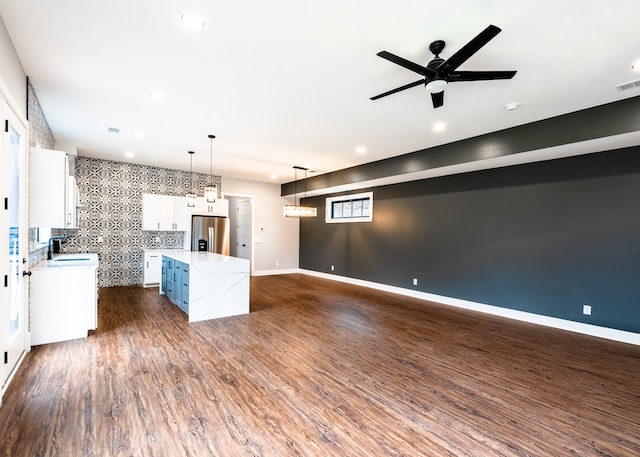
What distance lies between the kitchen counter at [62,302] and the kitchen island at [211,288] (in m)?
1.15

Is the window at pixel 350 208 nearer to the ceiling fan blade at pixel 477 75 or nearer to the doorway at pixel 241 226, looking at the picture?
the doorway at pixel 241 226

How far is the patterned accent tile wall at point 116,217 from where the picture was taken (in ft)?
21.5

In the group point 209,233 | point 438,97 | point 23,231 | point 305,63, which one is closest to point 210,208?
point 209,233

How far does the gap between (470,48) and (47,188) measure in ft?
14.1

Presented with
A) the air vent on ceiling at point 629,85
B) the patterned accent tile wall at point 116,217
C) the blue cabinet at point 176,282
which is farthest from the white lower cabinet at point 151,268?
the air vent on ceiling at point 629,85

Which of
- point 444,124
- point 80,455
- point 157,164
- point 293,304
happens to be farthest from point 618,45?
point 157,164

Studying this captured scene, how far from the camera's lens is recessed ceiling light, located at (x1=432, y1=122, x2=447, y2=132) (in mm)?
4289

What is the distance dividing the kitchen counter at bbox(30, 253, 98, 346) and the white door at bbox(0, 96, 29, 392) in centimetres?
21

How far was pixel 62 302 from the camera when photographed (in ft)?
11.7

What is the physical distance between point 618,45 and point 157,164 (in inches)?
302

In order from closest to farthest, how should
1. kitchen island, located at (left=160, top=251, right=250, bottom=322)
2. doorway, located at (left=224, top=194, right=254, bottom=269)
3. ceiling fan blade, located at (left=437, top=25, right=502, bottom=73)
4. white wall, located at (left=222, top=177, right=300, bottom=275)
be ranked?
ceiling fan blade, located at (left=437, top=25, right=502, bottom=73)
kitchen island, located at (left=160, top=251, right=250, bottom=322)
white wall, located at (left=222, top=177, right=300, bottom=275)
doorway, located at (left=224, top=194, right=254, bottom=269)

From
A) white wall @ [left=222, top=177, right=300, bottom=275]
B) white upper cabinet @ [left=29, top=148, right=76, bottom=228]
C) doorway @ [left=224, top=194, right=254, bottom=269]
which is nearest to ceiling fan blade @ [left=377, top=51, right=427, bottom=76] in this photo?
white upper cabinet @ [left=29, top=148, right=76, bottom=228]

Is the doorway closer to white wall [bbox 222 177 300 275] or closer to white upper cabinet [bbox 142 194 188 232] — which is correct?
white wall [bbox 222 177 300 275]

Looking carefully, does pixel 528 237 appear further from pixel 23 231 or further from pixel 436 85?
pixel 23 231
